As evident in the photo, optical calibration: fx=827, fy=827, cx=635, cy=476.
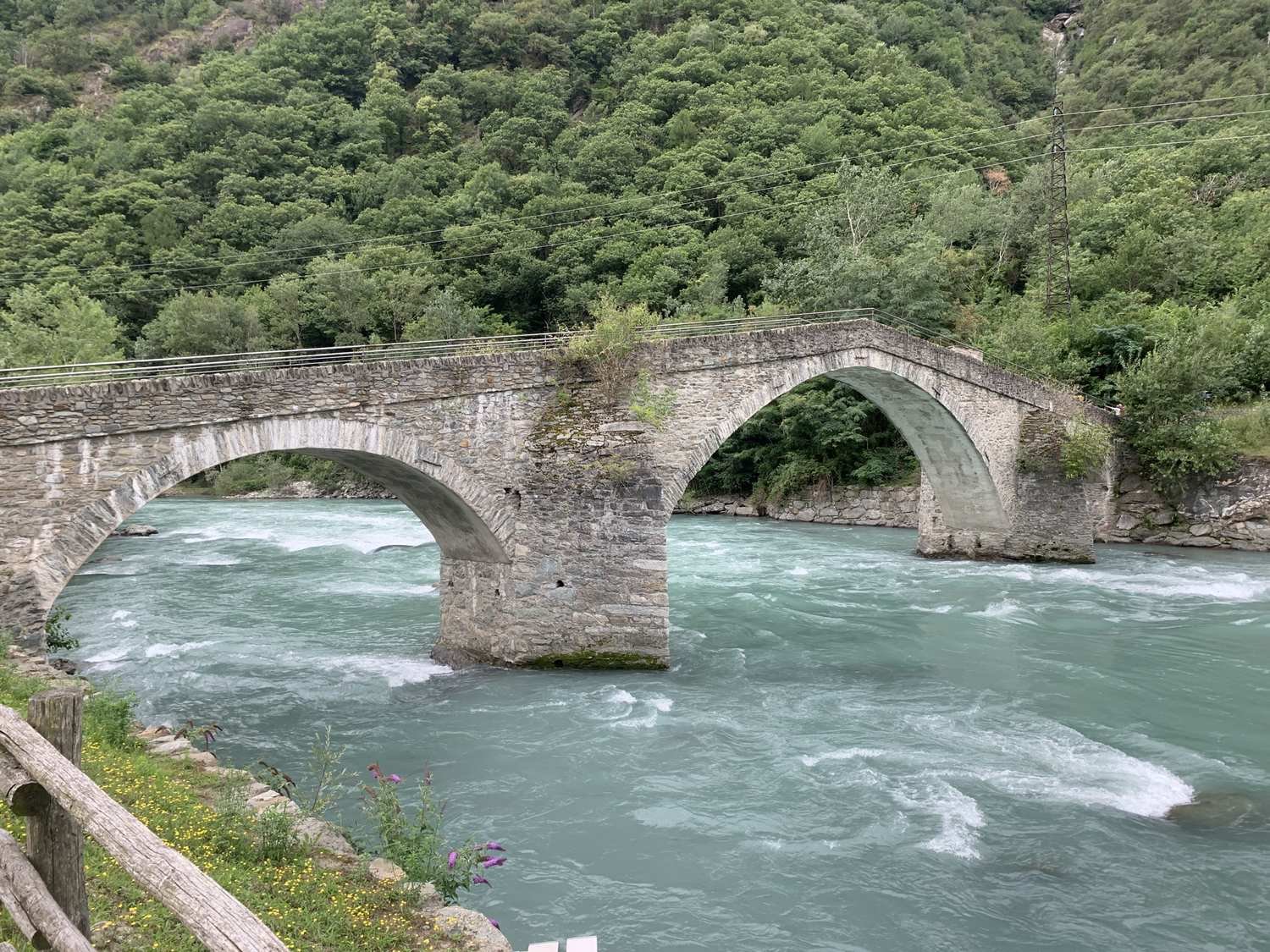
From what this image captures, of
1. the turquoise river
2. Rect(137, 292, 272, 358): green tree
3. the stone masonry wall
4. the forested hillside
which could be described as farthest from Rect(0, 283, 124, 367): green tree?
the stone masonry wall

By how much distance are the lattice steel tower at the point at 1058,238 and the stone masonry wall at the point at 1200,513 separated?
8362 millimetres

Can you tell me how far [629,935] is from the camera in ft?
19.5

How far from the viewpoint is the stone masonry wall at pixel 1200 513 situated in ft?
73.6

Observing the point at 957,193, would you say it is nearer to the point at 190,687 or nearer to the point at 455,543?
the point at 455,543

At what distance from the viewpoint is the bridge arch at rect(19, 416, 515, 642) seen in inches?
345

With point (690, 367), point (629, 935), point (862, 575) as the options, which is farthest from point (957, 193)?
point (629, 935)

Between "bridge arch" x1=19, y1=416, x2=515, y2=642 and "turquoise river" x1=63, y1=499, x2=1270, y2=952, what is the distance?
2.20 meters

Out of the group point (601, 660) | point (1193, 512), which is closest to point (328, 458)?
point (601, 660)

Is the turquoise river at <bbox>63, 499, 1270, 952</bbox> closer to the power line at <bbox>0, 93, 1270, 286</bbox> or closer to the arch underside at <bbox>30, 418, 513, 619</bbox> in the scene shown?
the arch underside at <bbox>30, 418, 513, 619</bbox>

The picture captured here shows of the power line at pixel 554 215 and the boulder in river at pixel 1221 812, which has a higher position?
the power line at pixel 554 215

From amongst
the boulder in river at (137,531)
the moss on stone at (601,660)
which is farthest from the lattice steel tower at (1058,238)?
the boulder in river at (137,531)

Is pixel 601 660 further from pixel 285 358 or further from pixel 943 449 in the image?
pixel 943 449

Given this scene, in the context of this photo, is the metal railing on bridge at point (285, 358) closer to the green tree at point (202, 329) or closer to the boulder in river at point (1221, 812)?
the boulder in river at point (1221, 812)

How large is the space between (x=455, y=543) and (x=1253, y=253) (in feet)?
108
